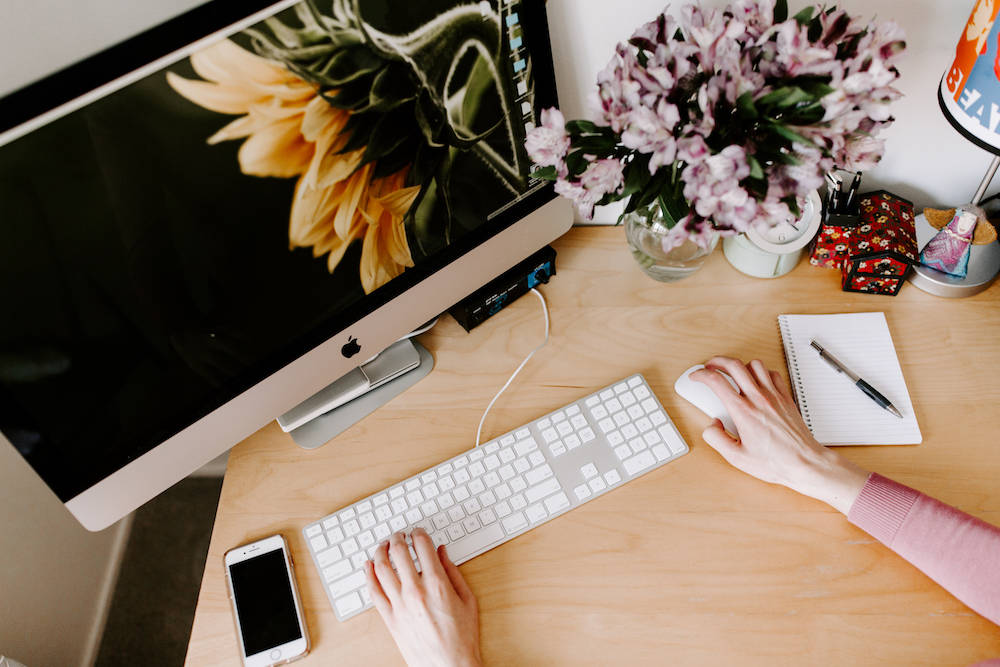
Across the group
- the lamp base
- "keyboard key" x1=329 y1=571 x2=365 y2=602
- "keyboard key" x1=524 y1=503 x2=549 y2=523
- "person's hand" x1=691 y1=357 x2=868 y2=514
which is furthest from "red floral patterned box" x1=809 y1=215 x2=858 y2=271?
"keyboard key" x1=329 y1=571 x2=365 y2=602

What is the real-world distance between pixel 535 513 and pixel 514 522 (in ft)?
0.09

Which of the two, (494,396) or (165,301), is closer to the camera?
(165,301)

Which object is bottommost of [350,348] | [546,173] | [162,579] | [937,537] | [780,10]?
[162,579]

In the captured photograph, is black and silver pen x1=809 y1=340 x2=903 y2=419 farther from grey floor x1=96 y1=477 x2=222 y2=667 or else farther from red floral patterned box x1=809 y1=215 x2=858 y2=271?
grey floor x1=96 y1=477 x2=222 y2=667

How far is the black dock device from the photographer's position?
3.20 feet

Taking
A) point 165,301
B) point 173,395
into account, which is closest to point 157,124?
point 165,301

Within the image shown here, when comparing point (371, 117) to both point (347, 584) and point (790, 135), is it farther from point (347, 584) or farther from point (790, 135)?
point (347, 584)

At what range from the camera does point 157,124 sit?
56cm

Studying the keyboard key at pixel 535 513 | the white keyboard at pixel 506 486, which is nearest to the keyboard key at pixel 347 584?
the white keyboard at pixel 506 486

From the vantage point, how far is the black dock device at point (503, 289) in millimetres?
976

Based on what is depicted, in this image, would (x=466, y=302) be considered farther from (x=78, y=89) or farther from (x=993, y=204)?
(x=993, y=204)

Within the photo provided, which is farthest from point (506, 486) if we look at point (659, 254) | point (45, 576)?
point (45, 576)

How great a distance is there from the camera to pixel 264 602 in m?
0.79

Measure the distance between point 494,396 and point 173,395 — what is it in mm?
405
